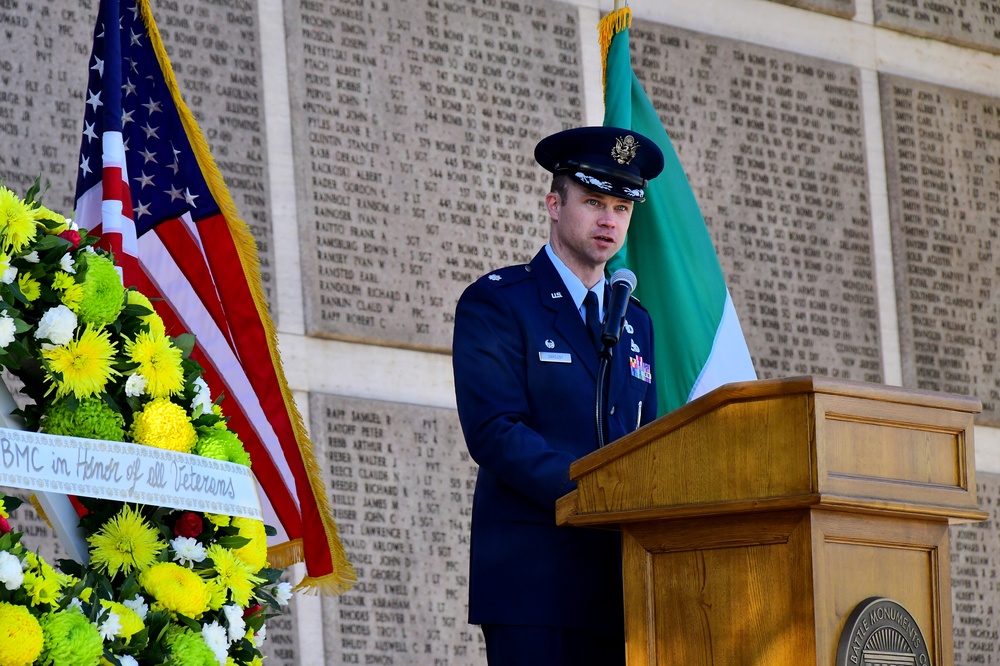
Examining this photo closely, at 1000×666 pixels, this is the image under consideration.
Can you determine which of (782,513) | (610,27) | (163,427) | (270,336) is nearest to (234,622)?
(163,427)

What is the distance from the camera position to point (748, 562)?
2068mm

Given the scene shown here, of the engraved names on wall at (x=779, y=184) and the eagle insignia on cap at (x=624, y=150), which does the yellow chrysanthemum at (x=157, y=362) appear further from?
the engraved names on wall at (x=779, y=184)

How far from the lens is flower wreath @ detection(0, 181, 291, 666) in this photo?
207 cm

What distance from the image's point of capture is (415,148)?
456 centimetres

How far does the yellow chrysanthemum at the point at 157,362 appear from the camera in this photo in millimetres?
2266

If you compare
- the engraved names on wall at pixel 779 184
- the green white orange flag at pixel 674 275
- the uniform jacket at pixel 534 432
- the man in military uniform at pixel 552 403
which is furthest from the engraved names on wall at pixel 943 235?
the uniform jacket at pixel 534 432

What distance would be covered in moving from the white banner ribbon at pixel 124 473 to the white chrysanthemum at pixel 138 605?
124mm

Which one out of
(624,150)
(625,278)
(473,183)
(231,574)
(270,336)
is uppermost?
(473,183)

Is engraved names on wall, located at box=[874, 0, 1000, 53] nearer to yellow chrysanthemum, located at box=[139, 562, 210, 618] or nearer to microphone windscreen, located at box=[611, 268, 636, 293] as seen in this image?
microphone windscreen, located at box=[611, 268, 636, 293]

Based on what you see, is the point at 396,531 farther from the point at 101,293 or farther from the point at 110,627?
the point at 110,627

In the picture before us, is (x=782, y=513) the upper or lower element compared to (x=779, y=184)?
lower

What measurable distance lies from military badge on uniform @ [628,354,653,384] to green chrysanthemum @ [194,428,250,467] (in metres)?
0.72

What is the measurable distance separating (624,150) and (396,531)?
1718 mm

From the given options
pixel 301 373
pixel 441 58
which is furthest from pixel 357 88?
pixel 301 373
